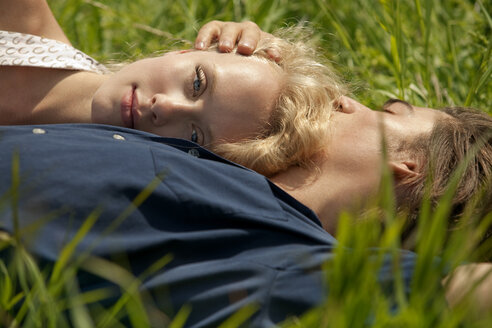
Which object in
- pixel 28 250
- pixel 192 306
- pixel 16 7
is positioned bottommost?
pixel 192 306

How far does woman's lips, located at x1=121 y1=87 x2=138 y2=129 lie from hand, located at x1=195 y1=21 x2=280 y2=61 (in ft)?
0.90

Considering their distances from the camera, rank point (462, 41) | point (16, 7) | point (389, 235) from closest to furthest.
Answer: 1. point (389, 235)
2. point (16, 7)
3. point (462, 41)

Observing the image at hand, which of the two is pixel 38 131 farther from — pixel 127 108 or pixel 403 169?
pixel 403 169

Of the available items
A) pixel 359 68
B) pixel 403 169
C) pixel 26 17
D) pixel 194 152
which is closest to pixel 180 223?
pixel 194 152

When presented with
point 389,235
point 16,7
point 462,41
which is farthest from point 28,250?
point 462,41

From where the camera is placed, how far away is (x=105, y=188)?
46.2 inches

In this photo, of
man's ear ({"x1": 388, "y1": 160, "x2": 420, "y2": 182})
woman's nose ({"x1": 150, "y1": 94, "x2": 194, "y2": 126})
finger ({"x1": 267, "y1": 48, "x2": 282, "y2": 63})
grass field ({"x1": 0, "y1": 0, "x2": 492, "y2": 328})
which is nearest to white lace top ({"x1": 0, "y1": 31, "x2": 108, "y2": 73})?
grass field ({"x1": 0, "y1": 0, "x2": 492, "y2": 328})

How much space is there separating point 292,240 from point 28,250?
51cm

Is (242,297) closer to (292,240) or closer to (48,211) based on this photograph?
(292,240)

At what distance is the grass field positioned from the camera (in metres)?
0.79

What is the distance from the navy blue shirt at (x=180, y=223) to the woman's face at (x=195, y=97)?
0.72ft

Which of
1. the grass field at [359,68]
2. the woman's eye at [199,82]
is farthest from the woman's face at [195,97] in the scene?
the grass field at [359,68]

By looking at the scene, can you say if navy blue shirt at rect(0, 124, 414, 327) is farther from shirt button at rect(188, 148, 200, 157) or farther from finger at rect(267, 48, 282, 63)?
finger at rect(267, 48, 282, 63)

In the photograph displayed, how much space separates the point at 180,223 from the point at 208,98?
1.39ft
